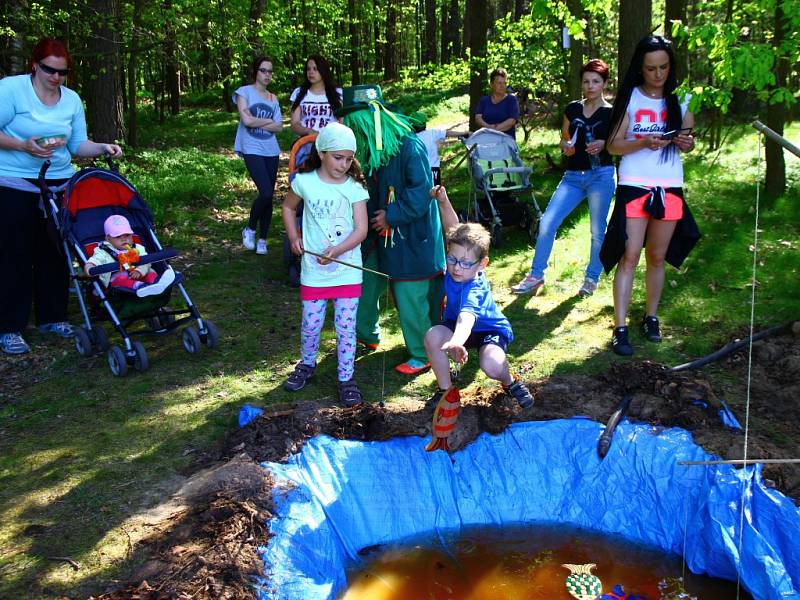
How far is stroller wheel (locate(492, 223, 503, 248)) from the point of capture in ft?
24.6

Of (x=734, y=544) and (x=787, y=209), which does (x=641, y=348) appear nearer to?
(x=734, y=544)

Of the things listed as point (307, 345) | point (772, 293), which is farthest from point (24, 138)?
point (772, 293)

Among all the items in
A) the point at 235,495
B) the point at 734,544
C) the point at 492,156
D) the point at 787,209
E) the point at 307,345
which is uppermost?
the point at 492,156

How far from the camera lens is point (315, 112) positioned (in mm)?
6418

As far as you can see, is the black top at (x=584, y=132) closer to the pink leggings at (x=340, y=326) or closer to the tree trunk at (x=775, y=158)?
the pink leggings at (x=340, y=326)

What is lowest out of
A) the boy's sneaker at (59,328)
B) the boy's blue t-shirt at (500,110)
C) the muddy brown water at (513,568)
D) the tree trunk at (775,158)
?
the muddy brown water at (513,568)

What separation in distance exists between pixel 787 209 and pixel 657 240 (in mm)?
3668

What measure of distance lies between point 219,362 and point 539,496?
2395 millimetres

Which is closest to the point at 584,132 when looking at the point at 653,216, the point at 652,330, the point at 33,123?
the point at 653,216

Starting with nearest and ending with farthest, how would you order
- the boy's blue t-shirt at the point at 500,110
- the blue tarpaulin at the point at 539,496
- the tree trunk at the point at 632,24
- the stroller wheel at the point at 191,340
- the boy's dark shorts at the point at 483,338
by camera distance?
the blue tarpaulin at the point at 539,496 < the boy's dark shorts at the point at 483,338 < the stroller wheel at the point at 191,340 < the tree trunk at the point at 632,24 < the boy's blue t-shirt at the point at 500,110

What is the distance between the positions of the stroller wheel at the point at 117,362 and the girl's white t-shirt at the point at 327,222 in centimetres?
141

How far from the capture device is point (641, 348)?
16.8ft

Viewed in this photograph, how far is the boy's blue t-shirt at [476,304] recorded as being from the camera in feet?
12.8

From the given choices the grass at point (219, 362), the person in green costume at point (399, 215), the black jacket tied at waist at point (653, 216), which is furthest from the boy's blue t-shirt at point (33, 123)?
the black jacket tied at waist at point (653, 216)
